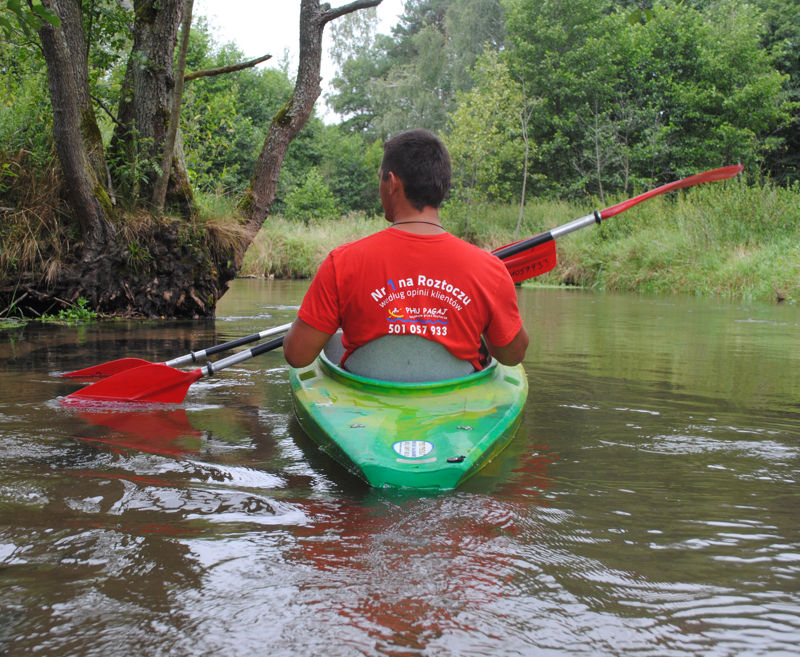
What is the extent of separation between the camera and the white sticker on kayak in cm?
253

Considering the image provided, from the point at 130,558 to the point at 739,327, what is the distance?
8.04 meters

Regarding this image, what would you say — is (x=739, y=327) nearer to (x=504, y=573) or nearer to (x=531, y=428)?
(x=531, y=428)

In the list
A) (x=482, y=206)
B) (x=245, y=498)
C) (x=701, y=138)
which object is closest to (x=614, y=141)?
(x=701, y=138)

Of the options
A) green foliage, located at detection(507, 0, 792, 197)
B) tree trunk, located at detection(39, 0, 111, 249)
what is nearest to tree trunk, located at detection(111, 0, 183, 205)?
tree trunk, located at detection(39, 0, 111, 249)

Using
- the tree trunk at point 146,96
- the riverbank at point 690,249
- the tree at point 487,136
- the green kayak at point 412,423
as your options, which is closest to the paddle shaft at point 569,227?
the green kayak at point 412,423

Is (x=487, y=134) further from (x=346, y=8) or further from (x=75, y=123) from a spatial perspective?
(x=75, y=123)

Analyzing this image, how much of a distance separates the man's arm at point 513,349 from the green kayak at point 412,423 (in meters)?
0.12

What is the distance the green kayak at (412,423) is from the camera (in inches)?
98.1

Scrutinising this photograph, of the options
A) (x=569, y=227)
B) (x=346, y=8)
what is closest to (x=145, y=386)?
(x=569, y=227)

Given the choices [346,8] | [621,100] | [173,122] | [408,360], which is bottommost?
[408,360]

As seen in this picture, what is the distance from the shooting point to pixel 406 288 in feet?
9.48

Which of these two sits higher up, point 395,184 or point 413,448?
point 395,184

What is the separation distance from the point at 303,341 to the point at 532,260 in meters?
2.12

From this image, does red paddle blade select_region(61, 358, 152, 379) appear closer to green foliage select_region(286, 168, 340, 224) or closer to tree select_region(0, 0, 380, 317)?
Result: tree select_region(0, 0, 380, 317)
